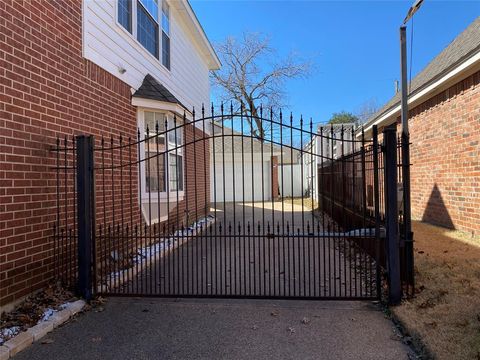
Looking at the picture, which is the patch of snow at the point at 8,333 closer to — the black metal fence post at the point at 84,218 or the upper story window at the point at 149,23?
the black metal fence post at the point at 84,218

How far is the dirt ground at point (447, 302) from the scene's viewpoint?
338 cm

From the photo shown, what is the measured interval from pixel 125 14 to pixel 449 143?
6.92 m

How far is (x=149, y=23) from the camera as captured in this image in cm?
891

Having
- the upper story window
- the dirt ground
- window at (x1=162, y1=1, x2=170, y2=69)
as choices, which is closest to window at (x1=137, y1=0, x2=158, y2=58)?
the upper story window

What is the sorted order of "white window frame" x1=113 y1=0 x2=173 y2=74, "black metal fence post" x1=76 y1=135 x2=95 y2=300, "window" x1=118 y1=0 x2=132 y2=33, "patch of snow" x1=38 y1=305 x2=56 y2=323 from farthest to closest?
"window" x1=118 y1=0 x2=132 y2=33 < "white window frame" x1=113 y1=0 x2=173 y2=74 < "black metal fence post" x1=76 y1=135 x2=95 y2=300 < "patch of snow" x1=38 y1=305 x2=56 y2=323

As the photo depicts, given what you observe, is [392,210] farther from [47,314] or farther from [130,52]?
[130,52]

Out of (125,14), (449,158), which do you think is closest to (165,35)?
(125,14)

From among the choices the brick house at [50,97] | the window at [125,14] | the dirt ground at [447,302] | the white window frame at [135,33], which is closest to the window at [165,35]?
the white window frame at [135,33]

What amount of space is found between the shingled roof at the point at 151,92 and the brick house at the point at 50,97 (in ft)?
0.07

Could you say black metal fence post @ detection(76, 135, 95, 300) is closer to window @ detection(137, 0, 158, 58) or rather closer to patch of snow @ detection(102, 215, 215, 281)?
patch of snow @ detection(102, 215, 215, 281)

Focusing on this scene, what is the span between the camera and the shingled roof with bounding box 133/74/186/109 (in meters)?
7.83

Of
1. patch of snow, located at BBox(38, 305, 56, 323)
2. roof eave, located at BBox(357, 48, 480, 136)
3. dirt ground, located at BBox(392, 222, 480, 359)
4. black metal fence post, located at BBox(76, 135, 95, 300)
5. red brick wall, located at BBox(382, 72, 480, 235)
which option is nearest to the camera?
dirt ground, located at BBox(392, 222, 480, 359)

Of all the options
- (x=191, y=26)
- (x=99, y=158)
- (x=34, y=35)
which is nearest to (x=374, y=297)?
Result: (x=99, y=158)

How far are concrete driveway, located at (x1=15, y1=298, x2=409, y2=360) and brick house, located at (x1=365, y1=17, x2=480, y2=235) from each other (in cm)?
416
